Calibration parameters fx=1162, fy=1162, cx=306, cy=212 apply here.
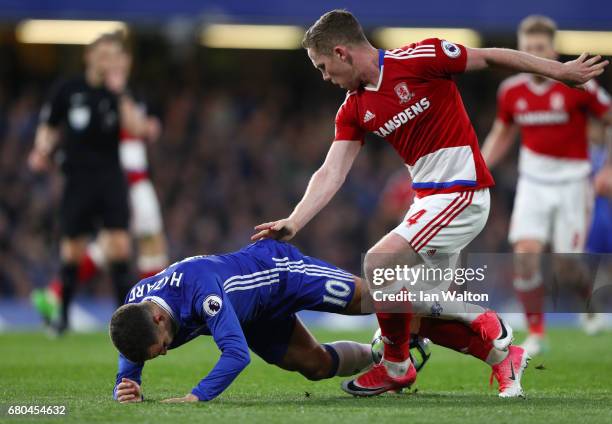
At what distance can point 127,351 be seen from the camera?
211 inches

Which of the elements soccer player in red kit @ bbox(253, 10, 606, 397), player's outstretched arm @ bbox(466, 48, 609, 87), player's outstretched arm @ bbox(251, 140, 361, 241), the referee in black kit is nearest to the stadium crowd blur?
the referee in black kit

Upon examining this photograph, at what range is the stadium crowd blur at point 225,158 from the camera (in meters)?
16.0

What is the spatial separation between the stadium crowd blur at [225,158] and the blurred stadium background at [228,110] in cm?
2

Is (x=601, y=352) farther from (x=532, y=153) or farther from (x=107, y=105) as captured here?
(x=107, y=105)

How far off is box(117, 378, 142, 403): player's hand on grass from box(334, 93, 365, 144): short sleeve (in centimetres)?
176

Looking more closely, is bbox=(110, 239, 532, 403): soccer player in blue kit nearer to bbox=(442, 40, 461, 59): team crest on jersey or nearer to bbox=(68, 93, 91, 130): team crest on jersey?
bbox=(442, 40, 461, 59): team crest on jersey

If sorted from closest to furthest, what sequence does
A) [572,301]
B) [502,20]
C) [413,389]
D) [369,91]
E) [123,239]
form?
[369,91] → [413,389] → [123,239] → [572,301] → [502,20]

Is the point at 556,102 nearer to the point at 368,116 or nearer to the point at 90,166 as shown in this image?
the point at 368,116

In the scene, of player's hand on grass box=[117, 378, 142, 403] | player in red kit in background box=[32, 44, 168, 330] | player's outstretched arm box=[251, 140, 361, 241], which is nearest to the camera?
player's hand on grass box=[117, 378, 142, 403]

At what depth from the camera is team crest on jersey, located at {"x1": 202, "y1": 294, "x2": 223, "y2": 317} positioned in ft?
17.8

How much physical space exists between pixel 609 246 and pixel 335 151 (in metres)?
6.65

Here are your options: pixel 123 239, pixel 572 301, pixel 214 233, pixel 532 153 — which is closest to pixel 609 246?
pixel 572 301

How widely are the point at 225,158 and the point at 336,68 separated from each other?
11765 mm

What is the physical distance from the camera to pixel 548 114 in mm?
9203
